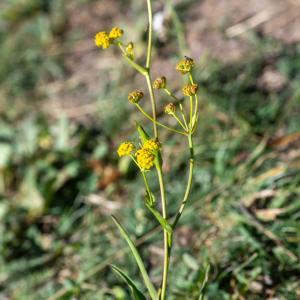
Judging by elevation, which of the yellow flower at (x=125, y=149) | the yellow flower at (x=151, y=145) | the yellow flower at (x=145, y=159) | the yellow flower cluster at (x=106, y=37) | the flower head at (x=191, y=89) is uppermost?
the yellow flower cluster at (x=106, y=37)

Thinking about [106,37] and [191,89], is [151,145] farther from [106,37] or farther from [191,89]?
[106,37]

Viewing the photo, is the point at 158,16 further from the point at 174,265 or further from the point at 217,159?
the point at 174,265

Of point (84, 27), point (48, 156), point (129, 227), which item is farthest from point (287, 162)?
point (84, 27)

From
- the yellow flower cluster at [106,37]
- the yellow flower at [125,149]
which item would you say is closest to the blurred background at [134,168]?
the yellow flower at [125,149]

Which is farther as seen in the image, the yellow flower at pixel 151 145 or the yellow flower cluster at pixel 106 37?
the yellow flower cluster at pixel 106 37

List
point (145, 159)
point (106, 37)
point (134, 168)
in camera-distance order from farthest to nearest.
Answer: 1. point (134, 168)
2. point (106, 37)
3. point (145, 159)

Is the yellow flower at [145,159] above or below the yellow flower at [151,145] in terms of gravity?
below

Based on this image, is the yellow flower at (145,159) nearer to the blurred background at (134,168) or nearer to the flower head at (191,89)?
the flower head at (191,89)

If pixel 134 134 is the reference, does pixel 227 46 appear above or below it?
above

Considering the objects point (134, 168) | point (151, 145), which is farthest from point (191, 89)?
point (134, 168)
